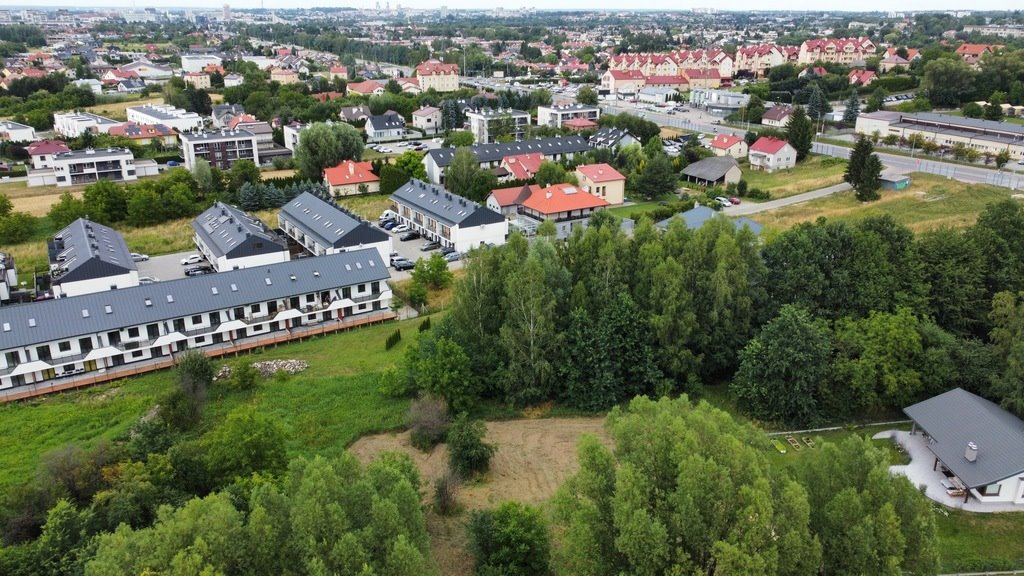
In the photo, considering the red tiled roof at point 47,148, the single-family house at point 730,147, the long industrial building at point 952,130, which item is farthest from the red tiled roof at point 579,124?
the red tiled roof at point 47,148

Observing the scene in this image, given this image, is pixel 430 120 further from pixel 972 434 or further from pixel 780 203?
pixel 972 434

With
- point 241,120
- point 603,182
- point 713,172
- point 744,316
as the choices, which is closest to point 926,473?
point 744,316

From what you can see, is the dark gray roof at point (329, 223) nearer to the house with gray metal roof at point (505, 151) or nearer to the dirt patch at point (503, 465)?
the house with gray metal roof at point (505, 151)

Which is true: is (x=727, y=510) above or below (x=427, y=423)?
above

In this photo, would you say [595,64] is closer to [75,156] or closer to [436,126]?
[436,126]

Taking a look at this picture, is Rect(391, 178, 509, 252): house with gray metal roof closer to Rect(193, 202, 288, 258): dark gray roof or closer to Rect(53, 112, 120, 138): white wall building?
Rect(193, 202, 288, 258): dark gray roof

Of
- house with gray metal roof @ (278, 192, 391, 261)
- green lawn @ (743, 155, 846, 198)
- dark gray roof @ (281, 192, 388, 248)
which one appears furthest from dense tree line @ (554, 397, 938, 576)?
green lawn @ (743, 155, 846, 198)
